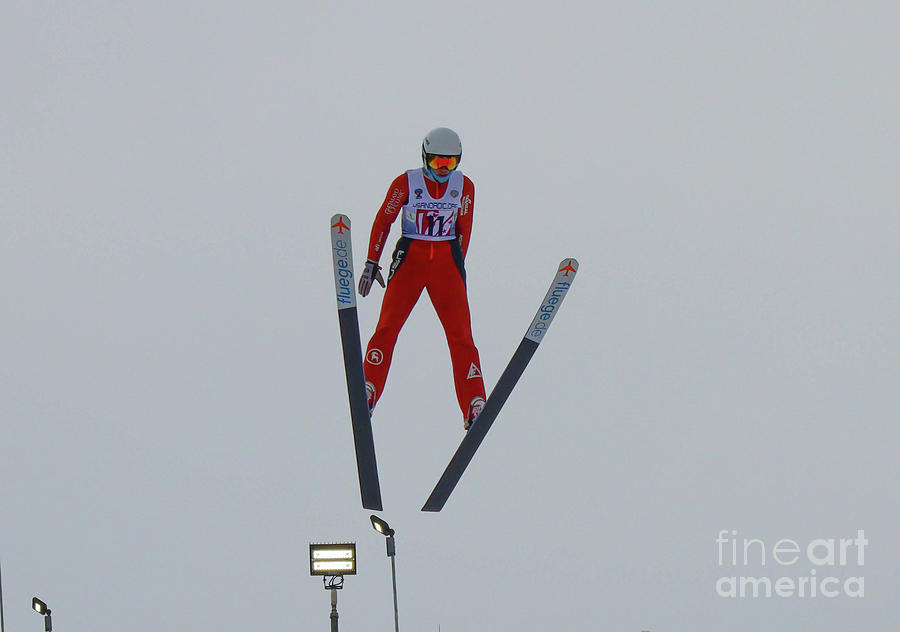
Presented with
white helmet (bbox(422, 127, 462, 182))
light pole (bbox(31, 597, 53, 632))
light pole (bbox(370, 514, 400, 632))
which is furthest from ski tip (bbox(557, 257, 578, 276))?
light pole (bbox(31, 597, 53, 632))

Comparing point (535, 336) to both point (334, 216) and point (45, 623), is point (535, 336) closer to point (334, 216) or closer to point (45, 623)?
point (334, 216)

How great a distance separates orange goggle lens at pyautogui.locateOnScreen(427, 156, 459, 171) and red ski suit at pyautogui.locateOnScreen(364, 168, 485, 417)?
0.19 m

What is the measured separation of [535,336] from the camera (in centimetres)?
1491

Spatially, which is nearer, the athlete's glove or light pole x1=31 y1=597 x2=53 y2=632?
the athlete's glove

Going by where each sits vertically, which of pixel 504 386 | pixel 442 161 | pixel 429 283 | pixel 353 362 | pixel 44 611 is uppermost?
pixel 442 161

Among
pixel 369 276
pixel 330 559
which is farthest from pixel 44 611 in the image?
pixel 369 276

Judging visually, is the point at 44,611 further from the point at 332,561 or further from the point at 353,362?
the point at 353,362

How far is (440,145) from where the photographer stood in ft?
47.4

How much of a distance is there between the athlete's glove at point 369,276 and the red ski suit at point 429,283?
64 mm

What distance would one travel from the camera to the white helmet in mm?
14445

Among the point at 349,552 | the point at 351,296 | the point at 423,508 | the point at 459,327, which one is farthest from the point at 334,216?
the point at 349,552

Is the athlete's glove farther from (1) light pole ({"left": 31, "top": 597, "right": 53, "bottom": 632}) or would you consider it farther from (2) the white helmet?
(1) light pole ({"left": 31, "top": 597, "right": 53, "bottom": 632})

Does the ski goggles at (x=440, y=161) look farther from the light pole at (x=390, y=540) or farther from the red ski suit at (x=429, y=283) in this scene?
the light pole at (x=390, y=540)

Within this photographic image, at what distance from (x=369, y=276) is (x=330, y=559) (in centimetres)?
1618
